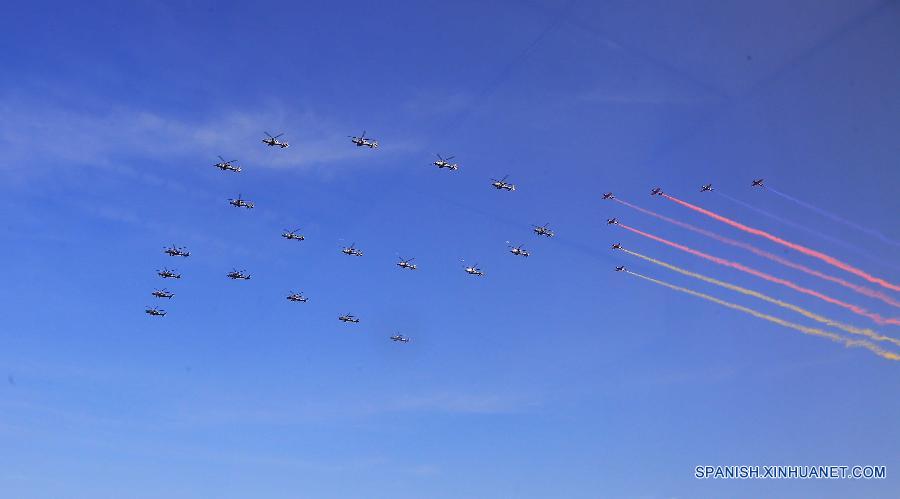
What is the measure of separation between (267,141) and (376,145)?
59.7 ft

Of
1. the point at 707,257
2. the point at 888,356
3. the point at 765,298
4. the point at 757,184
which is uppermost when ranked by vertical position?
the point at 757,184

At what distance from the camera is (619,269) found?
14800cm

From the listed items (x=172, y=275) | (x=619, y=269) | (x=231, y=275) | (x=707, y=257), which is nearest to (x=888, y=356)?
(x=707, y=257)

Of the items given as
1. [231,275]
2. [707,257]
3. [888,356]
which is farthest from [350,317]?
[888,356]

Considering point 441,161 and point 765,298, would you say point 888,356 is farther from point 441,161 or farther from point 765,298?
point 441,161

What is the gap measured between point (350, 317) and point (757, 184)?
83558 mm

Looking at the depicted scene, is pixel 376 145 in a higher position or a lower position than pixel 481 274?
higher

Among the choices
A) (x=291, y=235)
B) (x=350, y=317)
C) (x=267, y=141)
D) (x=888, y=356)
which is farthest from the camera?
(x=350, y=317)

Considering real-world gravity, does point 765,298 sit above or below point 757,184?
below

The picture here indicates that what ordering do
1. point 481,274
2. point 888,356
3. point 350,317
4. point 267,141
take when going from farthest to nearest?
point 350,317
point 481,274
point 267,141
point 888,356

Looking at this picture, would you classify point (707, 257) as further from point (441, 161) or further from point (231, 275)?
point (231, 275)

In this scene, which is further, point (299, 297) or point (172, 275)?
point (299, 297)

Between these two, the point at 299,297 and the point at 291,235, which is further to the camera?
the point at 299,297

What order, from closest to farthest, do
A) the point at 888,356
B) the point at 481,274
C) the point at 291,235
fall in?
the point at 888,356 < the point at 291,235 < the point at 481,274
